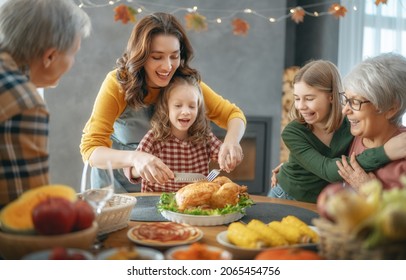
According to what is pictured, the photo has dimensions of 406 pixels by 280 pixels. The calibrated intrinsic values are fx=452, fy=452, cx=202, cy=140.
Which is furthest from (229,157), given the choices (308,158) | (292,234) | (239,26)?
(239,26)

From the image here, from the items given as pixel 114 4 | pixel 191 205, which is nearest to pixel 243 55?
pixel 114 4

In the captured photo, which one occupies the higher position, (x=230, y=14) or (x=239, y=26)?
(x=230, y=14)

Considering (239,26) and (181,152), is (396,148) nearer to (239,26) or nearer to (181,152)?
(181,152)

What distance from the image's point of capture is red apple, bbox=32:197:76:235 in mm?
853

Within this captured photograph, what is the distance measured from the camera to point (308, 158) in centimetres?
201

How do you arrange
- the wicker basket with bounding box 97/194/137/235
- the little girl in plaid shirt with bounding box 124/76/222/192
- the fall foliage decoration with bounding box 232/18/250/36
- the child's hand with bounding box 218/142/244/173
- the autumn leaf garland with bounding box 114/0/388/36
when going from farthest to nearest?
the fall foliage decoration with bounding box 232/18/250/36
the autumn leaf garland with bounding box 114/0/388/36
the little girl in plaid shirt with bounding box 124/76/222/192
the child's hand with bounding box 218/142/244/173
the wicker basket with bounding box 97/194/137/235

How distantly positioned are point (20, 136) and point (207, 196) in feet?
2.32

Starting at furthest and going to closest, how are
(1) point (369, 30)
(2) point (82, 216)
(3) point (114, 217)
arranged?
(1) point (369, 30), (3) point (114, 217), (2) point (82, 216)

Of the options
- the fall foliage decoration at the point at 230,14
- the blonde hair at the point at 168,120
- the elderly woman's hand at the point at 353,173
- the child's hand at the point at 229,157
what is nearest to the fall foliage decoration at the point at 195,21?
the fall foliage decoration at the point at 230,14

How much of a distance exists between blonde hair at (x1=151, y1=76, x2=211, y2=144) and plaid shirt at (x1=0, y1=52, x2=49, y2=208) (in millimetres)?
1188

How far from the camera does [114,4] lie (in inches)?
160

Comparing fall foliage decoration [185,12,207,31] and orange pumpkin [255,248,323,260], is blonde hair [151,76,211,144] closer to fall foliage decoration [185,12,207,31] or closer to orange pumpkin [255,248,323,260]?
orange pumpkin [255,248,323,260]

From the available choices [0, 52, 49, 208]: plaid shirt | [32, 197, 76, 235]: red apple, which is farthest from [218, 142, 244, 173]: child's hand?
[32, 197, 76, 235]: red apple
